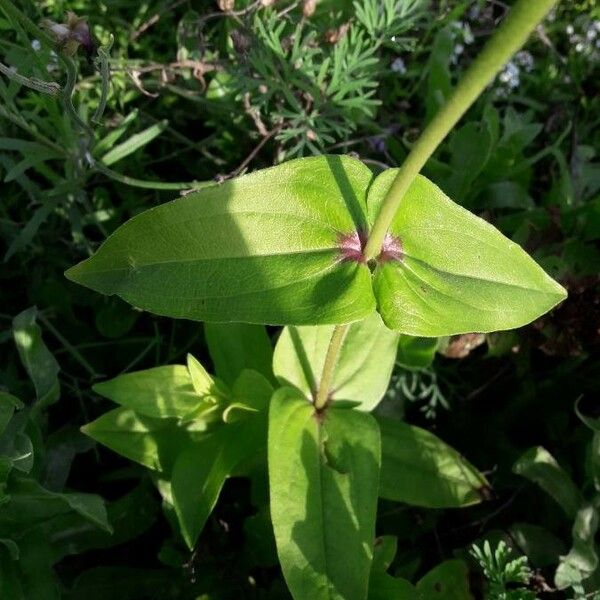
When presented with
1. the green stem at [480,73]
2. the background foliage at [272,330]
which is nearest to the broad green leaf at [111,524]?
the background foliage at [272,330]

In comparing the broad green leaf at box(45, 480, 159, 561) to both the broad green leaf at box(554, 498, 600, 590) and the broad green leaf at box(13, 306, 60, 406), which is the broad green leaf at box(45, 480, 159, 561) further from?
the broad green leaf at box(554, 498, 600, 590)

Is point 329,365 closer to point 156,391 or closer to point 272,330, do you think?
point 156,391

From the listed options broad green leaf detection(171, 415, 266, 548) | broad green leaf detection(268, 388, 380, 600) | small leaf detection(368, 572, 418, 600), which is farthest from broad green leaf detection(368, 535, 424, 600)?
broad green leaf detection(171, 415, 266, 548)

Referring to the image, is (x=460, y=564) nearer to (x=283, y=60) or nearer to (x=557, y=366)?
(x=557, y=366)

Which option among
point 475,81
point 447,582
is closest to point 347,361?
point 447,582

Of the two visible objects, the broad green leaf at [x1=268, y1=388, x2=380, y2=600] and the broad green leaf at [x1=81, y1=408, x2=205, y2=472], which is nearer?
the broad green leaf at [x1=268, y1=388, x2=380, y2=600]

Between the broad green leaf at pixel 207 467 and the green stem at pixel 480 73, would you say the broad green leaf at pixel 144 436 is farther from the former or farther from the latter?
the green stem at pixel 480 73
